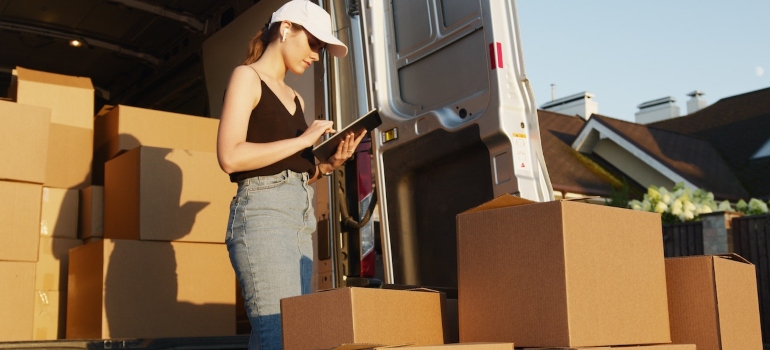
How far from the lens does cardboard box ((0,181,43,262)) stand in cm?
337

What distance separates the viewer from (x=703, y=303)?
2119 mm

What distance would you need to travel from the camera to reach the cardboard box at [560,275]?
186cm

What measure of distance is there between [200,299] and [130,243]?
1.10 ft

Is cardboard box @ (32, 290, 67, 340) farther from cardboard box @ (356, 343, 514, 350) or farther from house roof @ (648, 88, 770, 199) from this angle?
house roof @ (648, 88, 770, 199)

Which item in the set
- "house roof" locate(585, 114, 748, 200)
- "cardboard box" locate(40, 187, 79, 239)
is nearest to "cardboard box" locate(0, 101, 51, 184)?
"cardboard box" locate(40, 187, 79, 239)

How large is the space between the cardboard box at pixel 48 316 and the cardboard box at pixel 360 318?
205 cm

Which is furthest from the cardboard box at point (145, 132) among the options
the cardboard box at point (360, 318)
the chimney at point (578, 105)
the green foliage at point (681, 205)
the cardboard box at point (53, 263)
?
the chimney at point (578, 105)

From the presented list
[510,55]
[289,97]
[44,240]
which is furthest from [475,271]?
[44,240]

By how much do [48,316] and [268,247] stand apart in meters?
1.94

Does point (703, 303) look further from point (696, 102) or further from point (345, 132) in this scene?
point (696, 102)

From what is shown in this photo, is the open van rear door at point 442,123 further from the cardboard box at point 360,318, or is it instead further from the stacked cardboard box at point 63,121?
the stacked cardboard box at point 63,121

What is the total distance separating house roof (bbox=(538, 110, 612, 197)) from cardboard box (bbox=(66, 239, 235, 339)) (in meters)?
13.2

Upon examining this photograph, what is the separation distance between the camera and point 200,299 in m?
3.63

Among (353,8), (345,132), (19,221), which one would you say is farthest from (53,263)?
(345,132)
